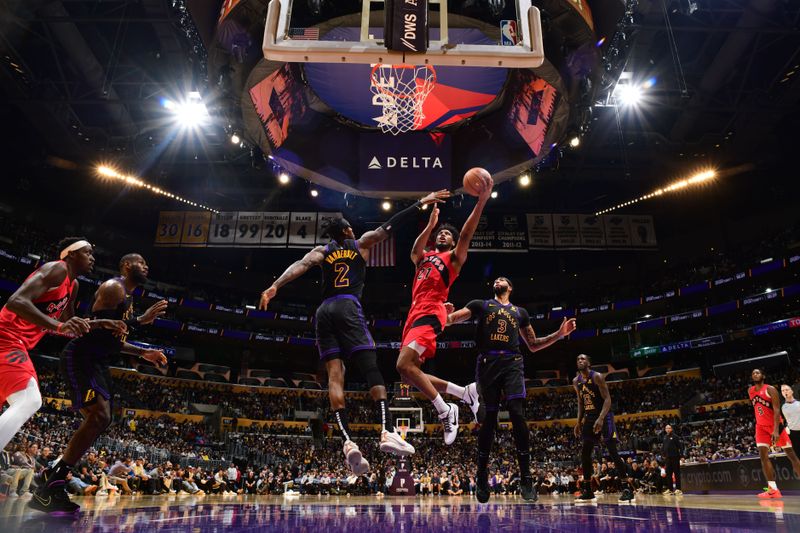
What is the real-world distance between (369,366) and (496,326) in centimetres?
192

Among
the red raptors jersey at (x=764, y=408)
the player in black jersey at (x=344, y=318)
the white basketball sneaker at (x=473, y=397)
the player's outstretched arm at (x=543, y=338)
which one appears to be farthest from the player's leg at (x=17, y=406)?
the red raptors jersey at (x=764, y=408)

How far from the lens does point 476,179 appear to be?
5.01 meters

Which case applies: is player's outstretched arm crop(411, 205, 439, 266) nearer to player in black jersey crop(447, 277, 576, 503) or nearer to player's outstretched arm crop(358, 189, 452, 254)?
player's outstretched arm crop(358, 189, 452, 254)

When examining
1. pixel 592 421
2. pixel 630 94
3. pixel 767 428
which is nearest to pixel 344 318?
pixel 592 421

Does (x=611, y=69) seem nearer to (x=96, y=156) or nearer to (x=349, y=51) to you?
(x=349, y=51)

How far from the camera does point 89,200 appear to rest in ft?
89.5

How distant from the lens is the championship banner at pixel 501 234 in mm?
21719

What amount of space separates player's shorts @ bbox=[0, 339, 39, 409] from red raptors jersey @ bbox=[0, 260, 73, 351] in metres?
0.06

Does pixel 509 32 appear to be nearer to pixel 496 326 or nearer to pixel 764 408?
pixel 496 326

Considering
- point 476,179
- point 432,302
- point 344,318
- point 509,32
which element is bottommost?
point 344,318

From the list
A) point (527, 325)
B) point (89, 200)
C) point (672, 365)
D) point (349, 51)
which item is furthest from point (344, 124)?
point (672, 365)

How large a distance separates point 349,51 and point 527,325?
360cm

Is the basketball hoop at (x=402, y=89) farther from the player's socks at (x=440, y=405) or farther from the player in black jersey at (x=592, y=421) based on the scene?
the player's socks at (x=440, y=405)

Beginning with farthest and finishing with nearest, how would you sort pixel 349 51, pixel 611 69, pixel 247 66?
pixel 611 69 < pixel 247 66 < pixel 349 51
